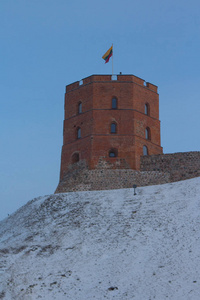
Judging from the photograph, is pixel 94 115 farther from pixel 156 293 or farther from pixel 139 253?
pixel 156 293

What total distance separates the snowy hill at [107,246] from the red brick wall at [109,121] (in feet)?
20.7

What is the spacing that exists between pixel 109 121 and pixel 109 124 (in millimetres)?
219

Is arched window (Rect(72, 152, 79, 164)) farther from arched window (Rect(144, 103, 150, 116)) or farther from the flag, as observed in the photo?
the flag

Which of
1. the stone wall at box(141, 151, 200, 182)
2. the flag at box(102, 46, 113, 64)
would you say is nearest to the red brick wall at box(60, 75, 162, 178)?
the stone wall at box(141, 151, 200, 182)

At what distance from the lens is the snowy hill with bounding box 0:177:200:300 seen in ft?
44.3

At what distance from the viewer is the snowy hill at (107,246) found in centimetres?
1350

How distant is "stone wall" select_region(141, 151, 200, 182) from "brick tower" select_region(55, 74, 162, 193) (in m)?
0.97

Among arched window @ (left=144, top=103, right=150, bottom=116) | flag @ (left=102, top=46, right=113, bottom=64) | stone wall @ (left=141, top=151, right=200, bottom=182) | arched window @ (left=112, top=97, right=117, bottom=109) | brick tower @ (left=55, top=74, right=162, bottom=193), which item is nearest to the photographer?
stone wall @ (left=141, top=151, right=200, bottom=182)

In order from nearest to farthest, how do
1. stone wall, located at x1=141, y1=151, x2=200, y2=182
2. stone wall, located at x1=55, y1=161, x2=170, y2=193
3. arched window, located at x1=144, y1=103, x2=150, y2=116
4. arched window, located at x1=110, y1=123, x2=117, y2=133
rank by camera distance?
stone wall, located at x1=55, y1=161, x2=170, y2=193 < stone wall, located at x1=141, y1=151, x2=200, y2=182 < arched window, located at x1=110, y1=123, x2=117, y2=133 < arched window, located at x1=144, y1=103, x2=150, y2=116

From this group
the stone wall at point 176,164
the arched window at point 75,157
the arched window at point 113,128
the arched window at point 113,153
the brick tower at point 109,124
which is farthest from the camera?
the arched window at point 75,157

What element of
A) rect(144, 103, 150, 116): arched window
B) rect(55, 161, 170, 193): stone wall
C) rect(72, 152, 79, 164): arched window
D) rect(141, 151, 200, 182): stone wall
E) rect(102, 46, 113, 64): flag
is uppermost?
rect(102, 46, 113, 64): flag

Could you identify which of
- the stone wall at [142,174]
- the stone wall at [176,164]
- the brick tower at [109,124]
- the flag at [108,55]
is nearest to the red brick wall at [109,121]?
the brick tower at [109,124]

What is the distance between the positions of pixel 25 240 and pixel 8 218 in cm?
626

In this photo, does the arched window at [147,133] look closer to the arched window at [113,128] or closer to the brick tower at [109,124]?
the brick tower at [109,124]
